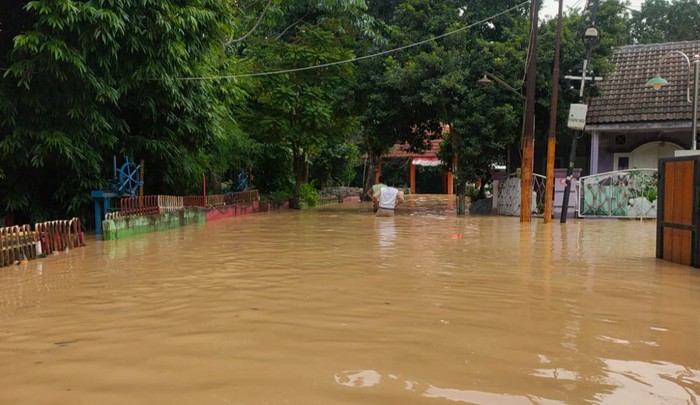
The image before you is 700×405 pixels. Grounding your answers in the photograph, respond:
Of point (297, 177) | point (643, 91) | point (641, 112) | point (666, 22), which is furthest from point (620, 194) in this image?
point (666, 22)

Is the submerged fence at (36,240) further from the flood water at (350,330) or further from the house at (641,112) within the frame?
the house at (641,112)

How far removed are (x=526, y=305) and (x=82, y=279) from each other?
5.18 metres

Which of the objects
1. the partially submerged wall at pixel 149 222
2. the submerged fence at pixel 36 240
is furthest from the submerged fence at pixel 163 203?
the submerged fence at pixel 36 240

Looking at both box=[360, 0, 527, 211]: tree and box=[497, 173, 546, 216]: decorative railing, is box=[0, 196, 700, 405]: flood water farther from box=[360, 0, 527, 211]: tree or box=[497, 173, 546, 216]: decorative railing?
box=[360, 0, 527, 211]: tree

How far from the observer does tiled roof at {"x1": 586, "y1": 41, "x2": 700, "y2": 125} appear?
1942cm

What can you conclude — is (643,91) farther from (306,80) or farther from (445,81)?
(306,80)

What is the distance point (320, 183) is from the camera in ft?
123

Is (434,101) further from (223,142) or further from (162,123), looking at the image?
(162,123)

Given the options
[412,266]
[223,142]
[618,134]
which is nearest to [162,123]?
[223,142]

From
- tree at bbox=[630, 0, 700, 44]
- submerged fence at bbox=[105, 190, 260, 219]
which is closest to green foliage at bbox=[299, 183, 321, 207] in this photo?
submerged fence at bbox=[105, 190, 260, 219]

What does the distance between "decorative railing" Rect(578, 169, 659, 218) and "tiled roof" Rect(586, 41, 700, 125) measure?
262 cm

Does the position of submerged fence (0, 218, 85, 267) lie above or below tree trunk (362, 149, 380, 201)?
below

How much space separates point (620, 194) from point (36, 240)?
16.4m

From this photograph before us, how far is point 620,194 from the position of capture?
1806cm
